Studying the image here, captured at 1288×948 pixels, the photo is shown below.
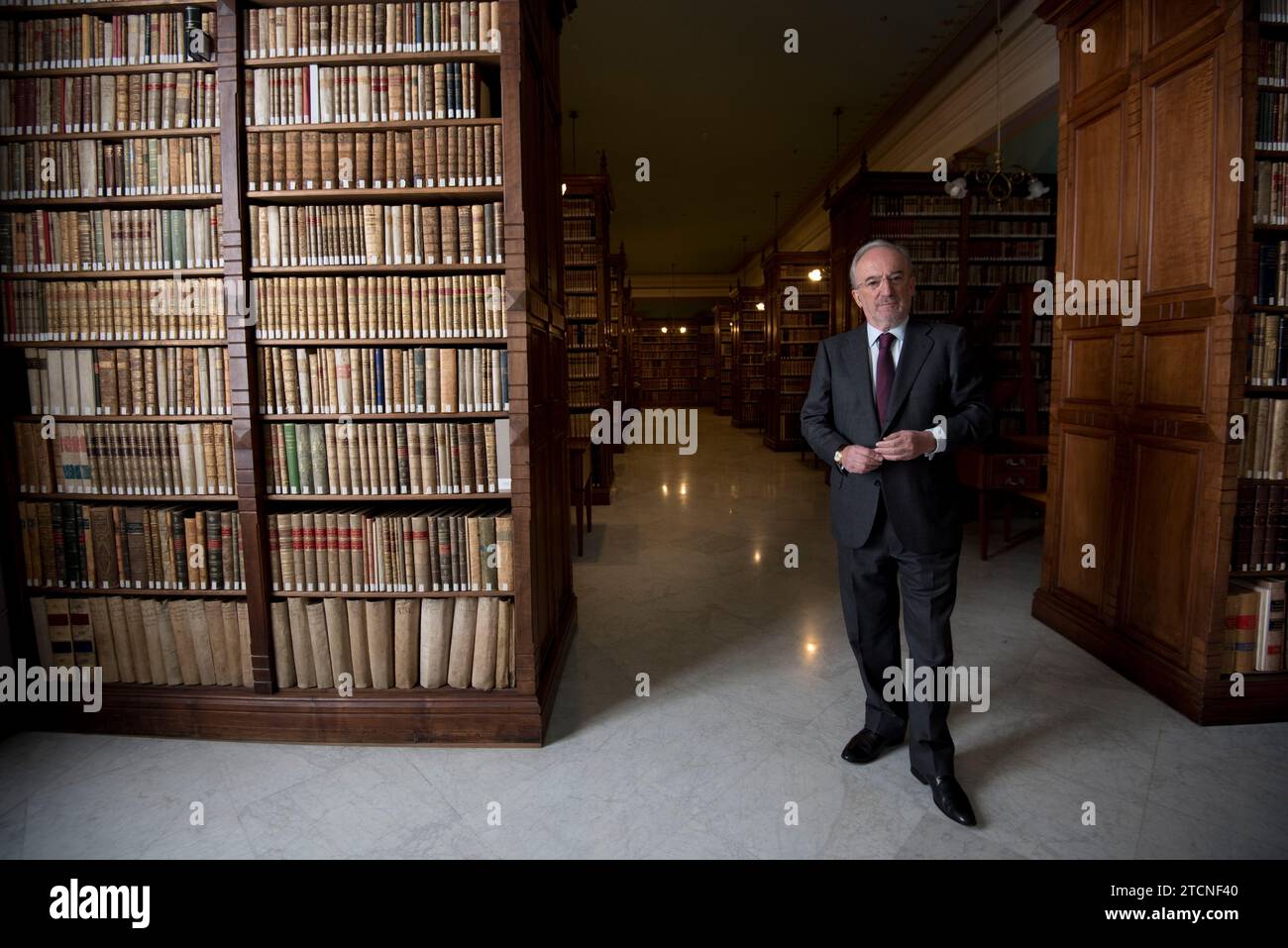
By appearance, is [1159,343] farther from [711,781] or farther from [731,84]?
[731,84]

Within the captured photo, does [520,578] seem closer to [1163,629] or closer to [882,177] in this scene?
[1163,629]

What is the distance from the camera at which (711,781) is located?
2604 millimetres

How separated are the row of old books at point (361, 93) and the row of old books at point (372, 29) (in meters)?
0.07

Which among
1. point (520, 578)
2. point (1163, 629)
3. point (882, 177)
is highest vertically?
point (882, 177)

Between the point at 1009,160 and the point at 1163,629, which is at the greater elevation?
the point at 1009,160

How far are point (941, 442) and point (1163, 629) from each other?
183cm

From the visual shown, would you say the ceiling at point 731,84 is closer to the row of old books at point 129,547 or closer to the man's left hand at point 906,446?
the row of old books at point 129,547

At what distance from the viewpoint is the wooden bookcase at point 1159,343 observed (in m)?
2.88

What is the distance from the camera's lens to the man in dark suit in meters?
2.37

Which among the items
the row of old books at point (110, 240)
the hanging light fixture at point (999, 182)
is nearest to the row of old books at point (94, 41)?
the row of old books at point (110, 240)

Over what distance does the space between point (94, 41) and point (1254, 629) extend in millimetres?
5312

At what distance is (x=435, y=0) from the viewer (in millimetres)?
2738
